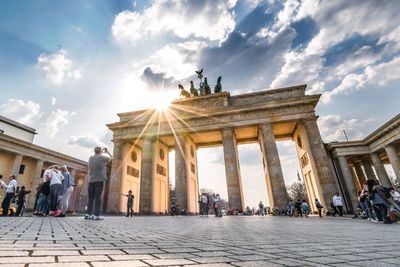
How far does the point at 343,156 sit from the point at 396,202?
671 inches

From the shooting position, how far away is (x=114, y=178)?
78.8 feet

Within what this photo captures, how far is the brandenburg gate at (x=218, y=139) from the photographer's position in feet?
67.5

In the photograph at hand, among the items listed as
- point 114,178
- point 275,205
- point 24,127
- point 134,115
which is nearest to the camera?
point 275,205

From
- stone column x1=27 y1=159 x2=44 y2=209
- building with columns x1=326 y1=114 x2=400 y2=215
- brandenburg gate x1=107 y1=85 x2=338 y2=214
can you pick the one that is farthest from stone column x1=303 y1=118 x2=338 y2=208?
stone column x1=27 y1=159 x2=44 y2=209

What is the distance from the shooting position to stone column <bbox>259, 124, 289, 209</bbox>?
1945cm

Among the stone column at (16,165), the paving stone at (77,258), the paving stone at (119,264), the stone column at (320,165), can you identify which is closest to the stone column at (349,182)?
the stone column at (320,165)

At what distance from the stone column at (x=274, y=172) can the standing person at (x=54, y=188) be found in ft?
55.8

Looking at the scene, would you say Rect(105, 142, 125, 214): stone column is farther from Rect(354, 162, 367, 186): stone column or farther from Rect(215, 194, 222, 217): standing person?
Rect(354, 162, 367, 186): stone column

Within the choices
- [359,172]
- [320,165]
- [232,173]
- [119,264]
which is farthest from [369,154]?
[119,264]

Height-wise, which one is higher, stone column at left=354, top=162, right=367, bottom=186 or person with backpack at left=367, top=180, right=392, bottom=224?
stone column at left=354, top=162, right=367, bottom=186

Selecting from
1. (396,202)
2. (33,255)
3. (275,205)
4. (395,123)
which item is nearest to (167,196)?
(275,205)

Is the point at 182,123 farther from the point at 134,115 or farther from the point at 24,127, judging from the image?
the point at 24,127

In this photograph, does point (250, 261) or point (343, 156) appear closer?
point (250, 261)

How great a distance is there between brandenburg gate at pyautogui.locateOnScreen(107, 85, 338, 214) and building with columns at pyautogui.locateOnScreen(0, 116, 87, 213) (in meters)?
6.88
